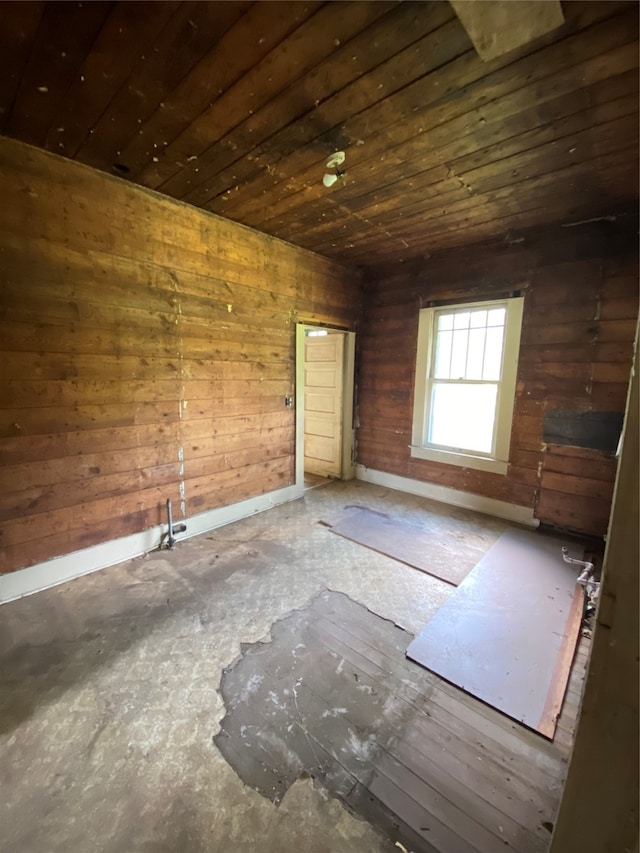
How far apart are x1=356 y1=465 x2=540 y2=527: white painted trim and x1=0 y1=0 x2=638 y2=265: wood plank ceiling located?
2620mm

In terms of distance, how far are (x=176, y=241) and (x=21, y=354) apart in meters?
1.33

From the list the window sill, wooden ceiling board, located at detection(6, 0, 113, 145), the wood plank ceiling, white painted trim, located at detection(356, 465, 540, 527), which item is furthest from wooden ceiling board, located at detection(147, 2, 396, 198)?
white painted trim, located at detection(356, 465, 540, 527)

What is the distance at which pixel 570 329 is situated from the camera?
9.77 ft

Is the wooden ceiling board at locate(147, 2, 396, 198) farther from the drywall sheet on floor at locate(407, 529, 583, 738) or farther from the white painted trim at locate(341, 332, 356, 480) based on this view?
the drywall sheet on floor at locate(407, 529, 583, 738)

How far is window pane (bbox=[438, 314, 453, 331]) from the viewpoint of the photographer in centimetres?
377

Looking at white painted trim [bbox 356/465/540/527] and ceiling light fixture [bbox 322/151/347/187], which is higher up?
ceiling light fixture [bbox 322/151/347/187]

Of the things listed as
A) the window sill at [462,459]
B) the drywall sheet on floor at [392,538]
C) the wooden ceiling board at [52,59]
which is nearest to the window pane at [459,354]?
the window sill at [462,459]

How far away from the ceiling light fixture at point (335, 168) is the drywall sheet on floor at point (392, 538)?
8.75 feet

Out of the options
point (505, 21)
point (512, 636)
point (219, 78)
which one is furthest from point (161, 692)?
point (505, 21)

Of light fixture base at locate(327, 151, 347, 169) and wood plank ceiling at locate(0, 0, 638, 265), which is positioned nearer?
wood plank ceiling at locate(0, 0, 638, 265)

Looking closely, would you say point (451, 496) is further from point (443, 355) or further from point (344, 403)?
point (344, 403)

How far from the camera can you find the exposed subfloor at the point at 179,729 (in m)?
1.10

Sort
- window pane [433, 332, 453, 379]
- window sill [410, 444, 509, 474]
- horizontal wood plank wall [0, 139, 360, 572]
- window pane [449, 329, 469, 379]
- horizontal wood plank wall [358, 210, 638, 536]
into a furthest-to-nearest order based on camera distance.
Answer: window pane [433, 332, 453, 379], window pane [449, 329, 469, 379], window sill [410, 444, 509, 474], horizontal wood plank wall [358, 210, 638, 536], horizontal wood plank wall [0, 139, 360, 572]

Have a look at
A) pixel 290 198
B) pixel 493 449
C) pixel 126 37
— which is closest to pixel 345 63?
pixel 126 37
